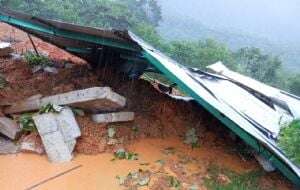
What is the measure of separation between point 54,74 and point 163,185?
4230 mm

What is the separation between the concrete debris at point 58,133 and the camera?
7109mm

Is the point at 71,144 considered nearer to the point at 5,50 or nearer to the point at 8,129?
the point at 8,129

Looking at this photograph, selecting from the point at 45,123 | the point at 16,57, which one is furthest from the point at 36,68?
the point at 45,123

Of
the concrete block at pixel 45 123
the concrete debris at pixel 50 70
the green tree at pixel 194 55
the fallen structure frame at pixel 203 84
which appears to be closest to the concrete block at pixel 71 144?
the concrete block at pixel 45 123

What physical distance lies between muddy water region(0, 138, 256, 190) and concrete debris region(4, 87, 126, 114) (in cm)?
84

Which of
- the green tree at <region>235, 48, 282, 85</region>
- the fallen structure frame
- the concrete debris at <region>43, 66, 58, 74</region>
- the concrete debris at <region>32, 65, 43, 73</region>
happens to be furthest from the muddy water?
the green tree at <region>235, 48, 282, 85</region>

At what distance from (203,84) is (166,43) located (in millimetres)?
15248

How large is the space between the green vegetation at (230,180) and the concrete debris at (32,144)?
8.80 feet

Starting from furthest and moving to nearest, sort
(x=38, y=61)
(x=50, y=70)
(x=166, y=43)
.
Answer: (x=166, y=43) < (x=38, y=61) < (x=50, y=70)

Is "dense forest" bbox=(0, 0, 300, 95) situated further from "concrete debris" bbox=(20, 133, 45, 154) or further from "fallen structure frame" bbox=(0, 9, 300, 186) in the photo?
"concrete debris" bbox=(20, 133, 45, 154)

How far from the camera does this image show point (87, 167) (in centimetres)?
708

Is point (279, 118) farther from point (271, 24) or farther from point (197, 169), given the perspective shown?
point (271, 24)

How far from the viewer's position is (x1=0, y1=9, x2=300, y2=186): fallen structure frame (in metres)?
6.80

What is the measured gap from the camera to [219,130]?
891 centimetres
